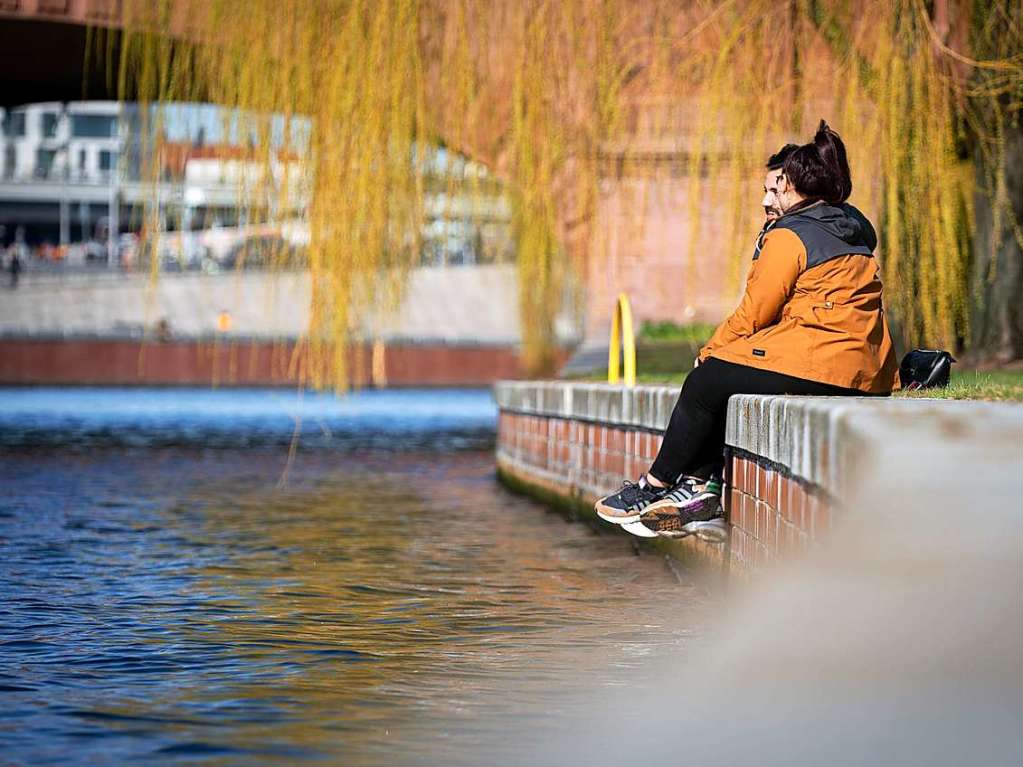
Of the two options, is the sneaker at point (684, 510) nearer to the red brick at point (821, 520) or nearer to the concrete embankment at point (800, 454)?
the concrete embankment at point (800, 454)

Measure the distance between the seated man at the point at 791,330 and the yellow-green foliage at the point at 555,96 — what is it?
6.48ft

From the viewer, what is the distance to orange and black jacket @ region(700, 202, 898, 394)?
7.09 metres

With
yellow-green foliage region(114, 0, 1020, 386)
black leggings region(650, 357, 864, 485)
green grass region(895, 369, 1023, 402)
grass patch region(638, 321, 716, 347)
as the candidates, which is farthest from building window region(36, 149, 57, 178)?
black leggings region(650, 357, 864, 485)

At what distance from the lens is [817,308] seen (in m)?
7.08

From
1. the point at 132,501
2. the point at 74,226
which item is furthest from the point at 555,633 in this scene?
the point at 74,226

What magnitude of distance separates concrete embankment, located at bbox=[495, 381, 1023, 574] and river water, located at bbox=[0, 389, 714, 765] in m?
0.41

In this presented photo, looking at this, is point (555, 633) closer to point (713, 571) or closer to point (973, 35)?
point (713, 571)

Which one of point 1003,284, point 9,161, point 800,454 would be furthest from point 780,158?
point 9,161

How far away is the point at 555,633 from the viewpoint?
23.5 feet

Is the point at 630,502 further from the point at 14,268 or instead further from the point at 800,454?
the point at 14,268

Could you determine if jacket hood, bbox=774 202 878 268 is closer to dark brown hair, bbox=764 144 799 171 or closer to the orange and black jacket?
the orange and black jacket

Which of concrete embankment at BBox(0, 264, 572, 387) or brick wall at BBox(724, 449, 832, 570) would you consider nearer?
brick wall at BBox(724, 449, 832, 570)

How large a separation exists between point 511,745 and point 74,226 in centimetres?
11169

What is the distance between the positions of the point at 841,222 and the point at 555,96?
3.43 m
